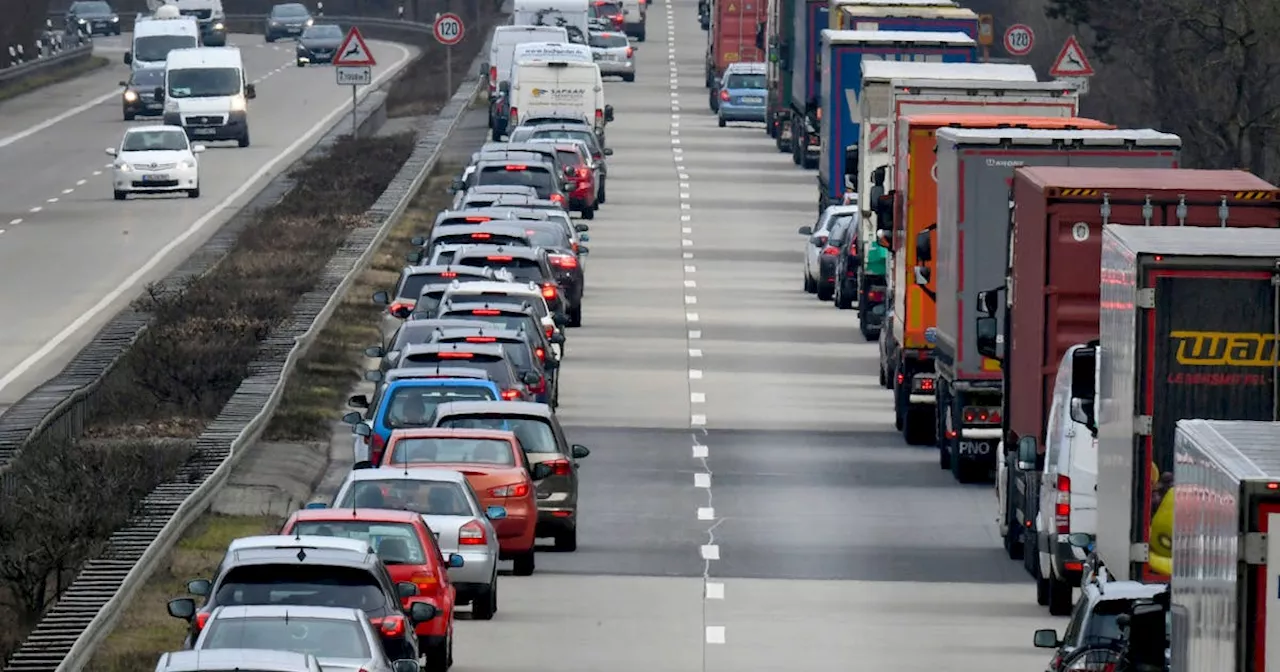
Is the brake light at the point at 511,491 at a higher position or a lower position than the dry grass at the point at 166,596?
higher

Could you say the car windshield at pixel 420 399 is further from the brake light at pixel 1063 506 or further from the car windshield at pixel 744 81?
the car windshield at pixel 744 81

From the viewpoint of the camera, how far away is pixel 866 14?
56.7 meters

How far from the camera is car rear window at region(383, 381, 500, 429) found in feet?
90.7

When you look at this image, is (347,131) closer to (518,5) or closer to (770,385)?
(518,5)

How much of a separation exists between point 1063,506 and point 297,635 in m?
7.36

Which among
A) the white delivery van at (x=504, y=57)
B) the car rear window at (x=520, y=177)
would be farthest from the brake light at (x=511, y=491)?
the white delivery van at (x=504, y=57)

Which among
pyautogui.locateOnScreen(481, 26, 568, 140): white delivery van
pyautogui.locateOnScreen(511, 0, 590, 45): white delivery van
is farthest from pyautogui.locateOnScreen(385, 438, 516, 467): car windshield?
pyautogui.locateOnScreen(511, 0, 590, 45): white delivery van

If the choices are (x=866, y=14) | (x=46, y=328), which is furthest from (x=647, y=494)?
(x=866, y=14)

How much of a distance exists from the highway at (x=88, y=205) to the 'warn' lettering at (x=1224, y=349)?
1888cm

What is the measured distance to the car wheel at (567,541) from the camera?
1047 inches

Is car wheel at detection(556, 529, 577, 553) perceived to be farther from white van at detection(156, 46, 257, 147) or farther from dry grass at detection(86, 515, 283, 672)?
white van at detection(156, 46, 257, 147)

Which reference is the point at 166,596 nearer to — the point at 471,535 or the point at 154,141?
the point at 471,535

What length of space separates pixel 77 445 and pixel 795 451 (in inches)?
282

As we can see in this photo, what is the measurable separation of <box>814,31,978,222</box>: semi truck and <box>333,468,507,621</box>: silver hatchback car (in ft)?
91.3
